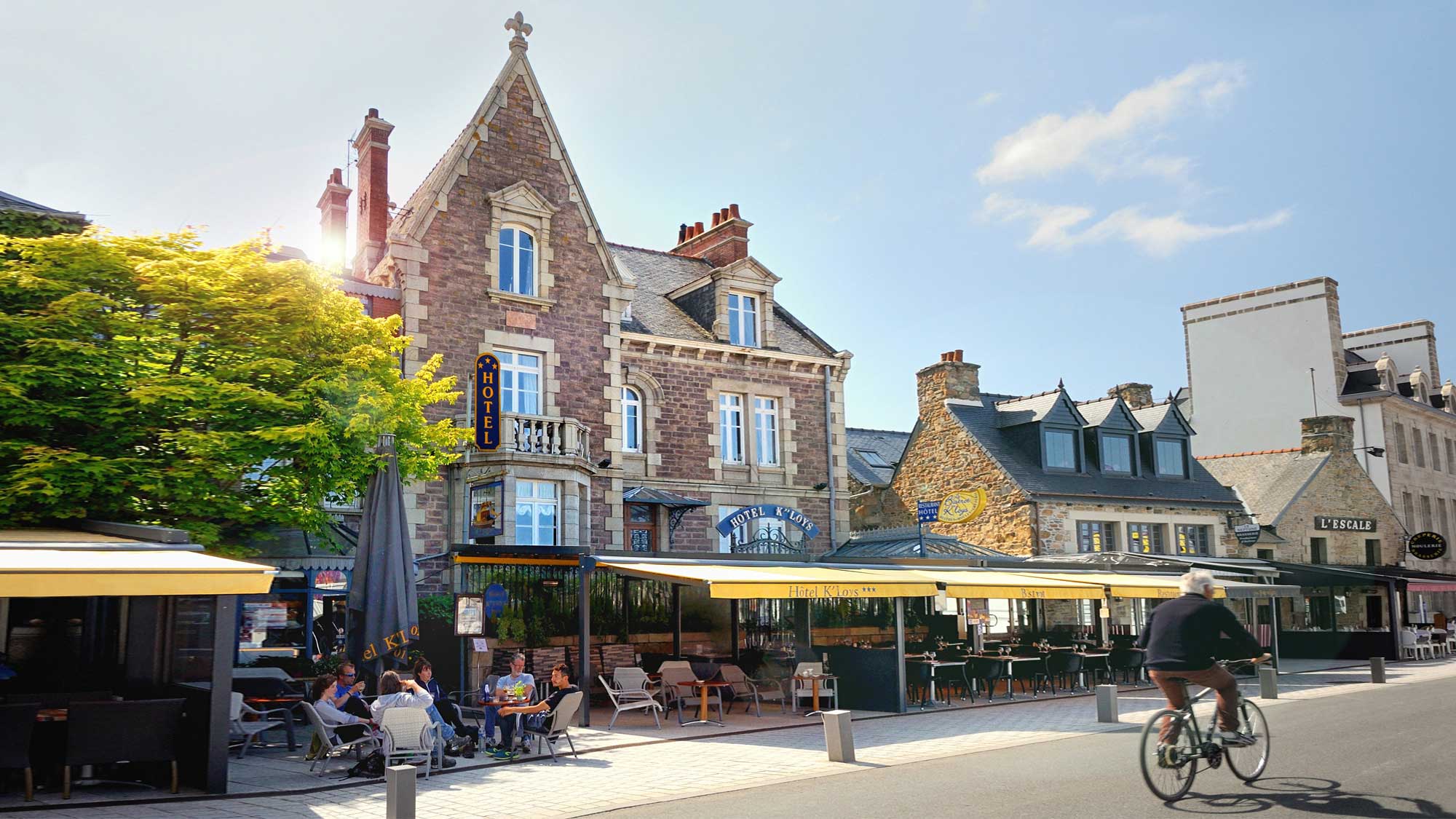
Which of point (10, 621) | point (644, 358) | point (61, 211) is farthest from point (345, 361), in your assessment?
point (644, 358)

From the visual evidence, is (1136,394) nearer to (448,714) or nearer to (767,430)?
(767,430)

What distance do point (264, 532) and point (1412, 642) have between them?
26764 millimetres

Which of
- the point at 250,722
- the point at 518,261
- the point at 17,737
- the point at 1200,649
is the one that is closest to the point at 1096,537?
the point at 518,261

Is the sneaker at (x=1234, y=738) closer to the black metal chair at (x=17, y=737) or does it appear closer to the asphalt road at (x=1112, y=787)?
the asphalt road at (x=1112, y=787)

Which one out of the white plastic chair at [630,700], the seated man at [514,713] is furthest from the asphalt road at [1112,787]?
the white plastic chair at [630,700]

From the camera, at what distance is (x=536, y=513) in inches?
780

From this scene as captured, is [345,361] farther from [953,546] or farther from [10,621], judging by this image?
[953,546]

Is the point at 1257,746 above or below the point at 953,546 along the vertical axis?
below

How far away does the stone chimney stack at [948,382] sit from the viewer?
2956 centimetres

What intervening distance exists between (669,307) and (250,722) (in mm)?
15012

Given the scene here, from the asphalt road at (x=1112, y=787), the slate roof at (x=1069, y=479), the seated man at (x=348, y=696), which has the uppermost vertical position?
the slate roof at (x=1069, y=479)

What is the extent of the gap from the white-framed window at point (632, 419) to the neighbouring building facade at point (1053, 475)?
9.24m

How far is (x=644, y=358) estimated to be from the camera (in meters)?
23.2

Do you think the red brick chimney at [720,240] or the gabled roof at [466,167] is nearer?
the gabled roof at [466,167]
